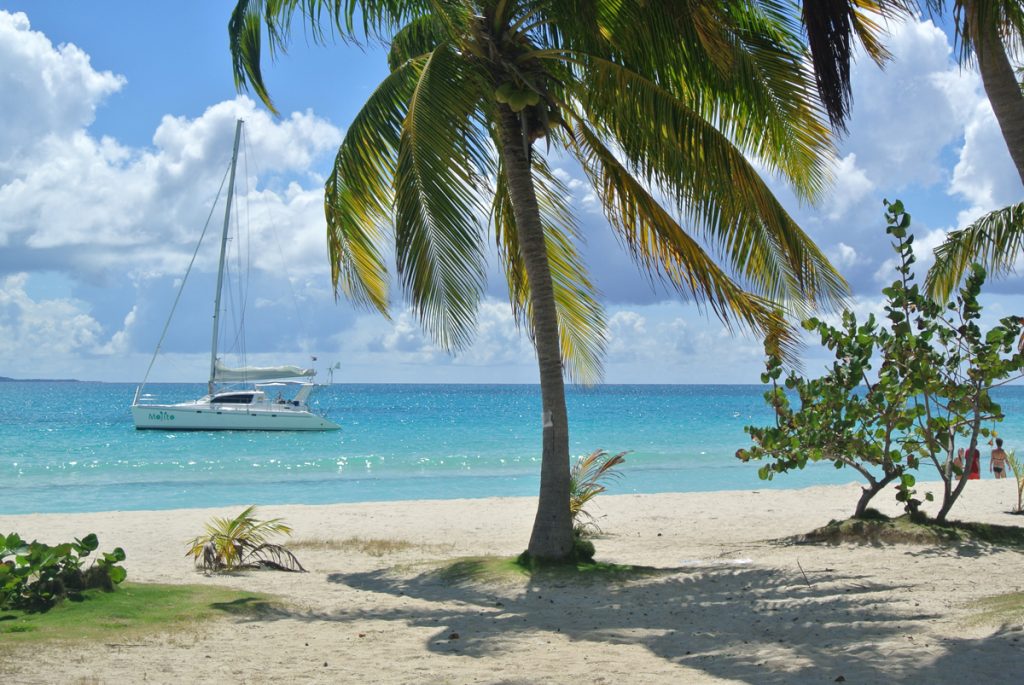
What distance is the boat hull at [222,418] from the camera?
38.2 meters

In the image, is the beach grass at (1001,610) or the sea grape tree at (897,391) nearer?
the beach grass at (1001,610)

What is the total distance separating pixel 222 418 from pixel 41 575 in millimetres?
32549

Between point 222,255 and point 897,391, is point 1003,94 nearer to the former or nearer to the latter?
point 897,391

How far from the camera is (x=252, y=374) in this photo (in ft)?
122

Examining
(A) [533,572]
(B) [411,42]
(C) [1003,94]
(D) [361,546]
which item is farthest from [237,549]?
(C) [1003,94]

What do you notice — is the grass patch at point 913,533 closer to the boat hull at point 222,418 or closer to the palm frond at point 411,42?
the palm frond at point 411,42

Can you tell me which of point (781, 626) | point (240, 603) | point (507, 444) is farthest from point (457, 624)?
point (507, 444)

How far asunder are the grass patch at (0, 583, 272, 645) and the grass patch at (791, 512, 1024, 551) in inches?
227

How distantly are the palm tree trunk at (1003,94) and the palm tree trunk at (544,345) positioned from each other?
3893 mm

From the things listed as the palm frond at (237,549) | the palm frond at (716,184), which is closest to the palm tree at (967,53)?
the palm frond at (716,184)

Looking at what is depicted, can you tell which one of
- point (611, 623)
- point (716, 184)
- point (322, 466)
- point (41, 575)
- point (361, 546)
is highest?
point (716, 184)

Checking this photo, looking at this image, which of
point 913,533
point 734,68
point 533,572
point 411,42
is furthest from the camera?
point 411,42

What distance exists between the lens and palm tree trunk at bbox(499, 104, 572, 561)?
28.2 feet

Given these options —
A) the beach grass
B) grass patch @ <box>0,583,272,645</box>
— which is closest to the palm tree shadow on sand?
the beach grass
